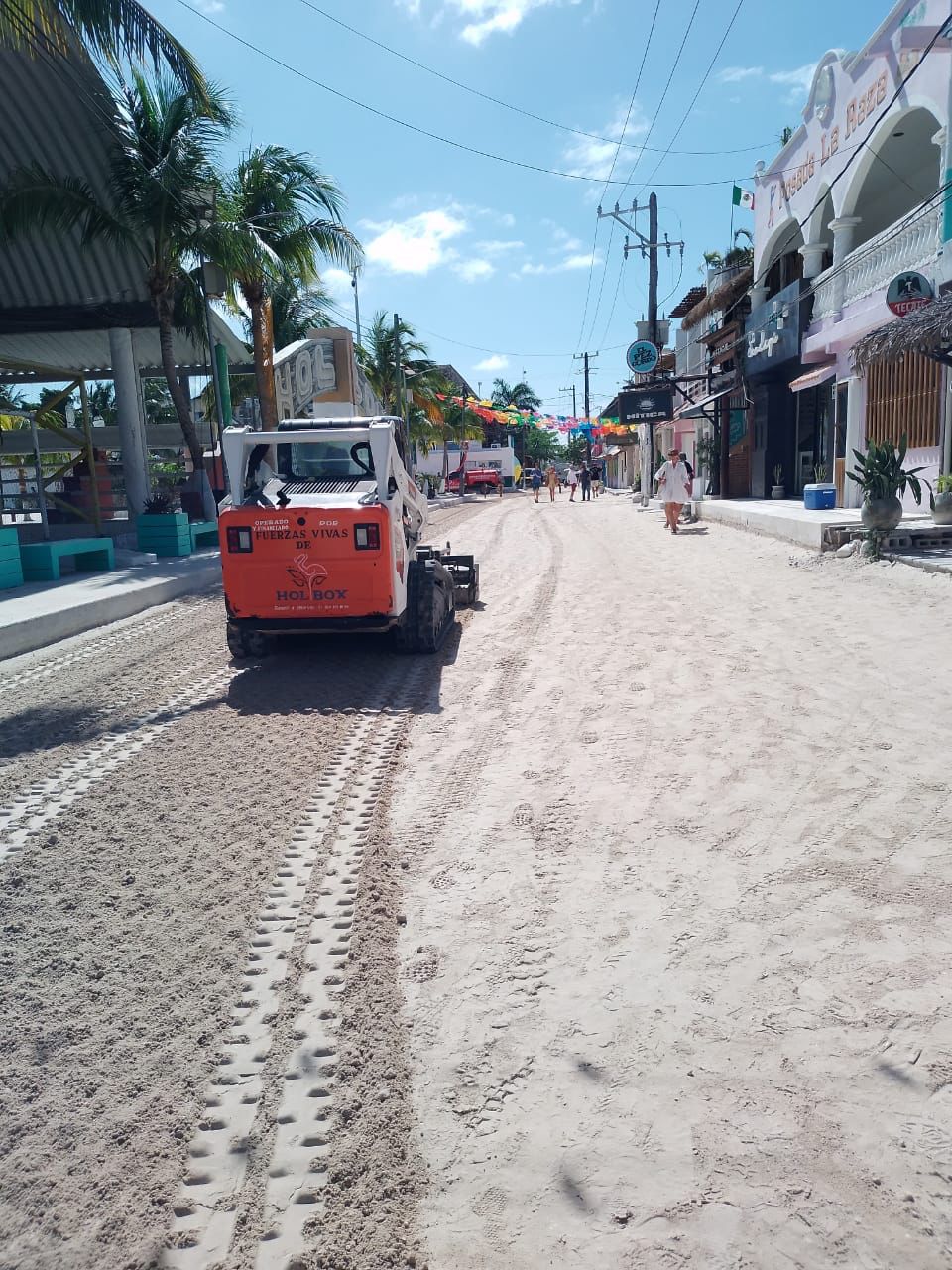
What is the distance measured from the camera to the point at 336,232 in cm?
2117

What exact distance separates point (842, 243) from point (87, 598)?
1731cm

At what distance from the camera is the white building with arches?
15.2 m

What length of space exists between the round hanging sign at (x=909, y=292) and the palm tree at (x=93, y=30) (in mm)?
11252

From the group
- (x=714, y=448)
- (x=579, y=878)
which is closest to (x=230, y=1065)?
(x=579, y=878)

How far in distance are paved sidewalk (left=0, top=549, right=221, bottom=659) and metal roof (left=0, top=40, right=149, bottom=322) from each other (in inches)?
275

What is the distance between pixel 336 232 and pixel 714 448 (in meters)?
16.7

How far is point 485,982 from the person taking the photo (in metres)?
3.07

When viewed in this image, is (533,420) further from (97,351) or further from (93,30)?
(93,30)

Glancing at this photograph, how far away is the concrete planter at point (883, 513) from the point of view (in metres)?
11.7

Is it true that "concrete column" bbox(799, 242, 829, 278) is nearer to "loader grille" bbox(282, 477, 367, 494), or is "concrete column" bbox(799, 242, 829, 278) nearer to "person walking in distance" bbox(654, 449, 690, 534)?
"person walking in distance" bbox(654, 449, 690, 534)

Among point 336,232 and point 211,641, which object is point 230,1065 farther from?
point 336,232

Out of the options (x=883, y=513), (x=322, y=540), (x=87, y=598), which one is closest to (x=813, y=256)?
(x=883, y=513)

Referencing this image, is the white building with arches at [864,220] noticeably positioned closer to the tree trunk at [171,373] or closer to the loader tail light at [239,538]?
the loader tail light at [239,538]

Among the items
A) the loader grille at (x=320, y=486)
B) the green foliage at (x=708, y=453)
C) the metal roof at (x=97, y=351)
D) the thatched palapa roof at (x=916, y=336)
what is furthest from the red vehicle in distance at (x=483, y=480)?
the loader grille at (x=320, y=486)
